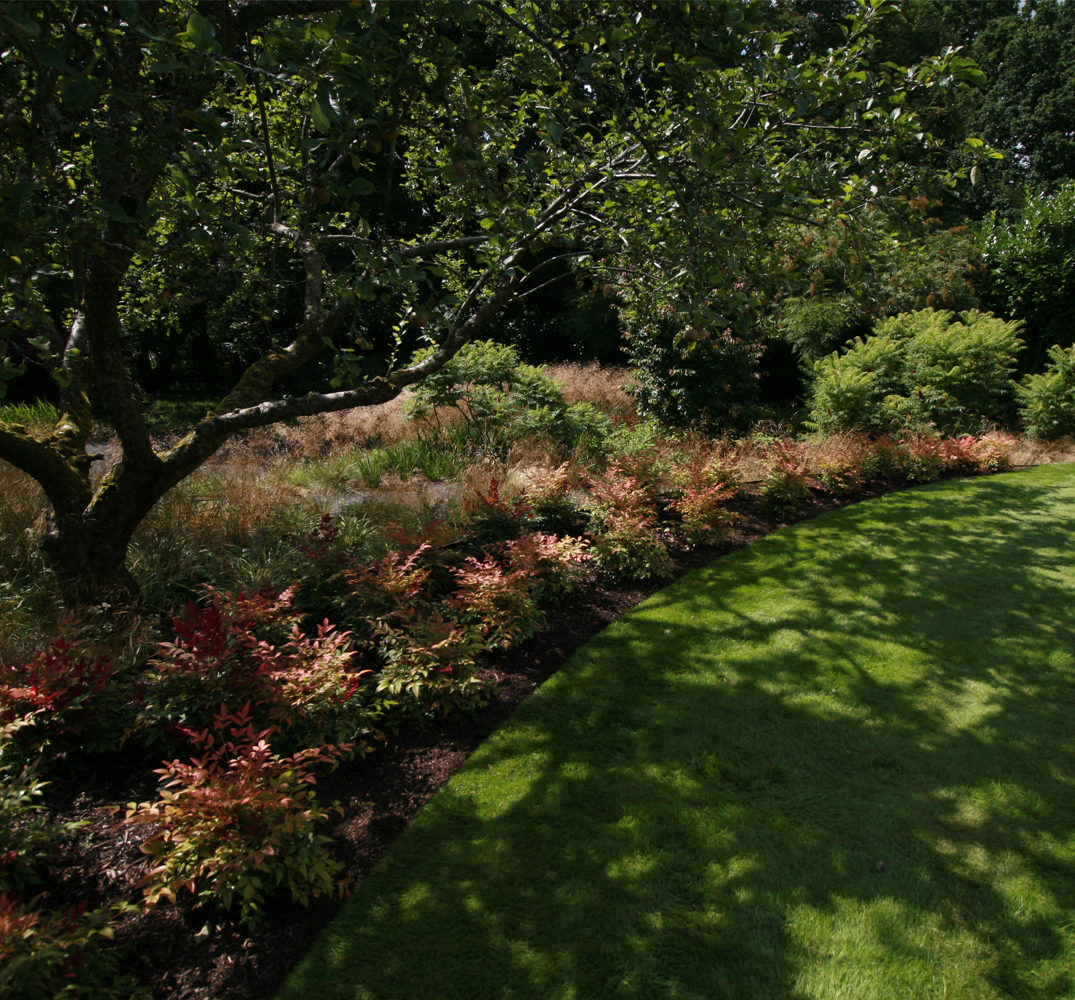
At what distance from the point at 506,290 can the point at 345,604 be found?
2.74 m

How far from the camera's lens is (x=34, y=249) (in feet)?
11.0

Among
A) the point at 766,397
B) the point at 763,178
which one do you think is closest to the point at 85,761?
the point at 763,178

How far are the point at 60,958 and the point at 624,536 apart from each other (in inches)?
175

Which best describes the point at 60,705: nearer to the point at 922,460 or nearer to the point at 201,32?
the point at 201,32

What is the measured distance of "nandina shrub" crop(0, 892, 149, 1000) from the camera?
1.98 m

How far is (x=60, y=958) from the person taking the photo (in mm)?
1967

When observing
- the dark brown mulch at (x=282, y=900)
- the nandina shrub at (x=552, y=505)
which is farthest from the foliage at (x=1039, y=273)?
the dark brown mulch at (x=282, y=900)

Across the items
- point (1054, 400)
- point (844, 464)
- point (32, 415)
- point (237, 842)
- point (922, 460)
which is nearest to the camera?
point (237, 842)

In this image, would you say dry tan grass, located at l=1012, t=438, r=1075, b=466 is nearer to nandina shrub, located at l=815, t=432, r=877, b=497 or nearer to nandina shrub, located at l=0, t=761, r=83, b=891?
nandina shrub, located at l=815, t=432, r=877, b=497

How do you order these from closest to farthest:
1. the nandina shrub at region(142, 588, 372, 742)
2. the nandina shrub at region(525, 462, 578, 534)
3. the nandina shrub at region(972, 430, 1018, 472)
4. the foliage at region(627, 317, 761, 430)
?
the nandina shrub at region(142, 588, 372, 742) < the nandina shrub at region(525, 462, 578, 534) < the nandina shrub at region(972, 430, 1018, 472) < the foliage at region(627, 317, 761, 430)

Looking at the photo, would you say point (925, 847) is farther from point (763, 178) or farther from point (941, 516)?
point (941, 516)

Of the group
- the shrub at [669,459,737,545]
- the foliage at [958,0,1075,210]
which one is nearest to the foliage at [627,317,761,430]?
the shrub at [669,459,737,545]

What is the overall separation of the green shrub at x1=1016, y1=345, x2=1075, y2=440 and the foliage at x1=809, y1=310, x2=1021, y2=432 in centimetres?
87

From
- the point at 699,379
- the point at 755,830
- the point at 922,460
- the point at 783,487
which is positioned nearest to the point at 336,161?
the point at 755,830
